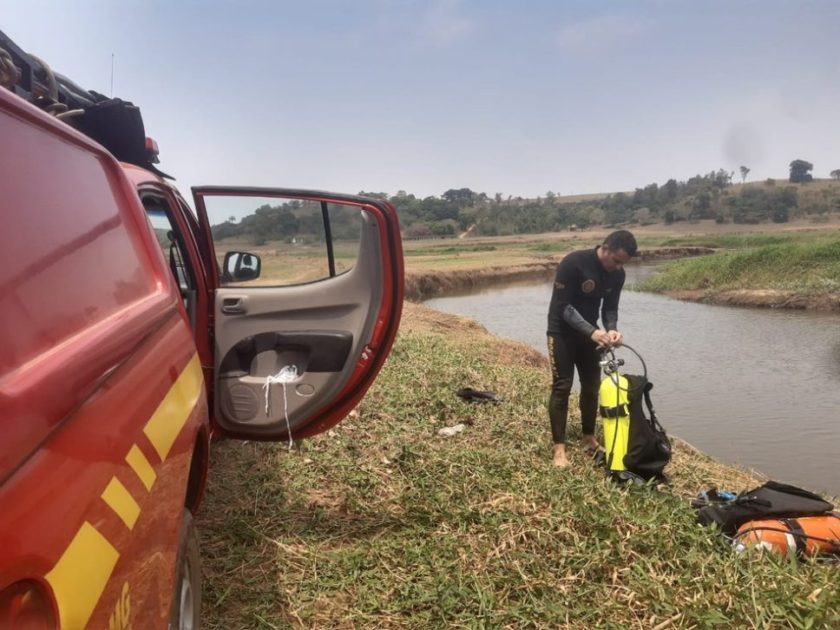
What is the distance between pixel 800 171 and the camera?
121 meters

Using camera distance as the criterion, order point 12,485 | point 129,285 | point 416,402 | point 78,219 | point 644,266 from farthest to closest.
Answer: point 644,266 < point 416,402 < point 129,285 < point 78,219 < point 12,485

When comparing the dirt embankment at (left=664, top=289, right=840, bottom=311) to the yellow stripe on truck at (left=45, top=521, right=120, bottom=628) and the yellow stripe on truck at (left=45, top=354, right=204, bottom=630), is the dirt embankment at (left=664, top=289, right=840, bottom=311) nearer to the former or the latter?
the yellow stripe on truck at (left=45, top=354, right=204, bottom=630)

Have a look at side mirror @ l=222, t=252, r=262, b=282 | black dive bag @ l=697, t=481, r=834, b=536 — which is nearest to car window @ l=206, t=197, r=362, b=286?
side mirror @ l=222, t=252, r=262, b=282

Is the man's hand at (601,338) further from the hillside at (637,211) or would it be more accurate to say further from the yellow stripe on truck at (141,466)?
the hillside at (637,211)

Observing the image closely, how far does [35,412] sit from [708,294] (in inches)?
1061

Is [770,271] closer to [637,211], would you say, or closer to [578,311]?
[578,311]

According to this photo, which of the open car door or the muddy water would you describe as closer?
the open car door

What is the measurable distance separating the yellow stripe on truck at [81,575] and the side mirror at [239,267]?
2467mm

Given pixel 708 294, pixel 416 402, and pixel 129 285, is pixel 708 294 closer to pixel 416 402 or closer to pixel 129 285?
pixel 416 402

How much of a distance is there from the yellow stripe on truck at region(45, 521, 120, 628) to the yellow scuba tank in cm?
376

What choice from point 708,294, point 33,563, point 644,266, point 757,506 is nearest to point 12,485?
point 33,563

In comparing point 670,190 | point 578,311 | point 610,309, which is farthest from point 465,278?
point 670,190

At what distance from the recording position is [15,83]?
2.89 m

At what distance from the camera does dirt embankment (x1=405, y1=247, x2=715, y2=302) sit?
27.2 m
